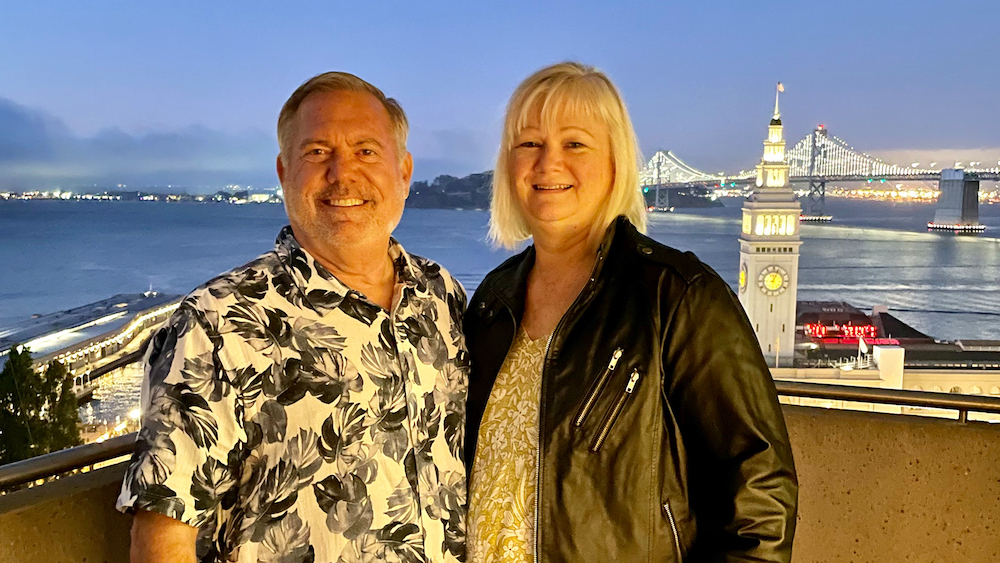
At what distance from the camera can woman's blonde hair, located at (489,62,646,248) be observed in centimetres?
158

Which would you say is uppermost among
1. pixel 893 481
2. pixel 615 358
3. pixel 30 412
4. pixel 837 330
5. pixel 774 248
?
pixel 615 358

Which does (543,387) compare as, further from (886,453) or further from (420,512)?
(886,453)

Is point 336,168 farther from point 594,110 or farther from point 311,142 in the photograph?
point 594,110

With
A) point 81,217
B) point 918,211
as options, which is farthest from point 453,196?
point 918,211

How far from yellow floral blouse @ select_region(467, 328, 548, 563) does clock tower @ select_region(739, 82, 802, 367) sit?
1577 inches

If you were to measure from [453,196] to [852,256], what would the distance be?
143 ft

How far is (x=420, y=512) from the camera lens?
4.78 feet

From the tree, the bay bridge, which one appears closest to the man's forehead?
the tree

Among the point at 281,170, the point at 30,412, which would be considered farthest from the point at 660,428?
the point at 30,412

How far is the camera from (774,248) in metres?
39.8

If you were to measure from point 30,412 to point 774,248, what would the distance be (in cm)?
3525

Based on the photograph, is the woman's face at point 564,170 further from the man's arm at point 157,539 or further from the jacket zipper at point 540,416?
the man's arm at point 157,539

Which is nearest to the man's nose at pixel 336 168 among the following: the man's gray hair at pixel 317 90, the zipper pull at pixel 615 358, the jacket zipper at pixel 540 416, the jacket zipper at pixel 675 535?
the man's gray hair at pixel 317 90

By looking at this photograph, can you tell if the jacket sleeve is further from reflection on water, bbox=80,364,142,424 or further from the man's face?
reflection on water, bbox=80,364,142,424
